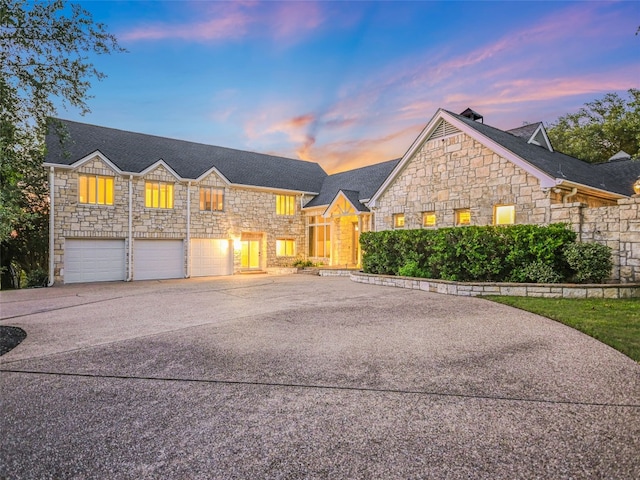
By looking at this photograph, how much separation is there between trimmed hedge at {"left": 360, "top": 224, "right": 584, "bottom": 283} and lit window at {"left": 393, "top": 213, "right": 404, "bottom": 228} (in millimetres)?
3930

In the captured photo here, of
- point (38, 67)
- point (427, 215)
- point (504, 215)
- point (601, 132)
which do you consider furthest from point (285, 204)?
point (601, 132)

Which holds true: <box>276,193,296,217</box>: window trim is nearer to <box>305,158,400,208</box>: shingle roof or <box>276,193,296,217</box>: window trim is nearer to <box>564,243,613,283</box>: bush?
<box>305,158,400,208</box>: shingle roof

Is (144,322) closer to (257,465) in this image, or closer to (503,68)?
(257,465)

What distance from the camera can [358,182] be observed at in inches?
864

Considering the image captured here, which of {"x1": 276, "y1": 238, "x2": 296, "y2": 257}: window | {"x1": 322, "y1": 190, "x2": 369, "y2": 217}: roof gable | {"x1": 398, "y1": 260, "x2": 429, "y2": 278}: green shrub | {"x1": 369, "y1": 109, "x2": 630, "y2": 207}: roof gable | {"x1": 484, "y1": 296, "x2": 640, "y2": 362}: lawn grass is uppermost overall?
{"x1": 369, "y1": 109, "x2": 630, "y2": 207}: roof gable

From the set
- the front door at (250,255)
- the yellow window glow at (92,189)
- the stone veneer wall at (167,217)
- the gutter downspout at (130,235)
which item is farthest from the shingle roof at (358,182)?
the yellow window glow at (92,189)

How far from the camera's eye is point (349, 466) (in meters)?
2.33

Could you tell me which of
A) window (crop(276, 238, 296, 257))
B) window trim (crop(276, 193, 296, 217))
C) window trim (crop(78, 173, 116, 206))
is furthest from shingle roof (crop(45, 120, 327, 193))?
window (crop(276, 238, 296, 257))

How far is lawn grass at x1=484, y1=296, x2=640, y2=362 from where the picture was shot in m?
5.05

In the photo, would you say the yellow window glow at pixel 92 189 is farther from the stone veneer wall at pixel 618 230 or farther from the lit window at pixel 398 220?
the stone veneer wall at pixel 618 230

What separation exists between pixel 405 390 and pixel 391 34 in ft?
44.7

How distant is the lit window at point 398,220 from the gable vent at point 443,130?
3713 millimetres

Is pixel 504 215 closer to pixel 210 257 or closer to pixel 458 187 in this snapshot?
pixel 458 187

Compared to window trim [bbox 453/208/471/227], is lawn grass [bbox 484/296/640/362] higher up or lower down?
lower down
